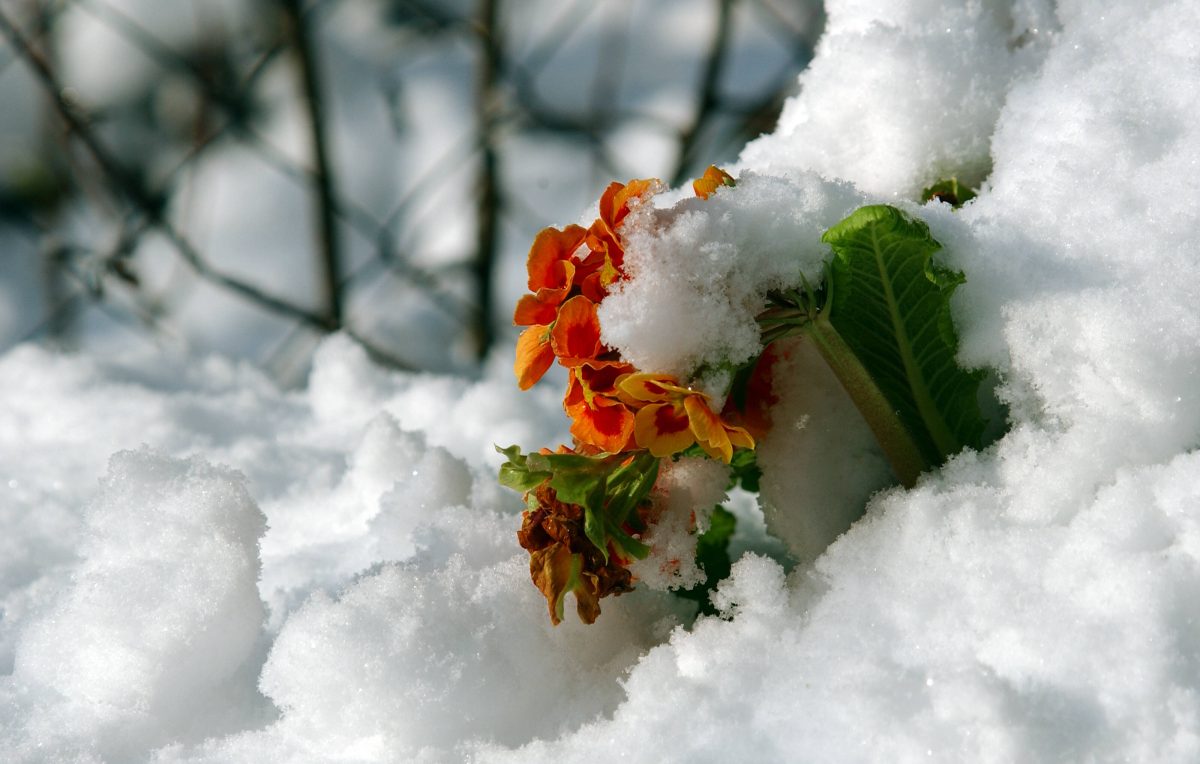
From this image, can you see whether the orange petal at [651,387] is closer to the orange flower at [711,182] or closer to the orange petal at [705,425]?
the orange petal at [705,425]

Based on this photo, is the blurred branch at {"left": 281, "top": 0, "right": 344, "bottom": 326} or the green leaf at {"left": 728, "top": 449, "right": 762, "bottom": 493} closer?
the green leaf at {"left": 728, "top": 449, "right": 762, "bottom": 493}

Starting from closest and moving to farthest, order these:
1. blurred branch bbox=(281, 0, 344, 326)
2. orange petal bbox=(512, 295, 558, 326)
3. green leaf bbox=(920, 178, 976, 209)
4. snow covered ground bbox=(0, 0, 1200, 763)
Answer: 1. snow covered ground bbox=(0, 0, 1200, 763)
2. orange petal bbox=(512, 295, 558, 326)
3. green leaf bbox=(920, 178, 976, 209)
4. blurred branch bbox=(281, 0, 344, 326)

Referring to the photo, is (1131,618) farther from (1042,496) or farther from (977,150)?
(977,150)

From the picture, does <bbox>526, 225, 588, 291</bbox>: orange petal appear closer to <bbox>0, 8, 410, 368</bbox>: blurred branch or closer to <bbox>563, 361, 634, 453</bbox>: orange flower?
<bbox>563, 361, 634, 453</bbox>: orange flower

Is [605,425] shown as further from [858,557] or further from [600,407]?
[858,557]

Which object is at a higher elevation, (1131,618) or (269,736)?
(269,736)

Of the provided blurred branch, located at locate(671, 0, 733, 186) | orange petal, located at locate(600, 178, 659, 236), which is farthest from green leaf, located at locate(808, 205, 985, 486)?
blurred branch, located at locate(671, 0, 733, 186)

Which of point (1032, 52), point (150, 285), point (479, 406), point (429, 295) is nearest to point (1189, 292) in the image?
point (1032, 52)

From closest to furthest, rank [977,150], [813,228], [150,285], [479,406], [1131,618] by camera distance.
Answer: [1131,618]
[813,228]
[977,150]
[479,406]
[150,285]
